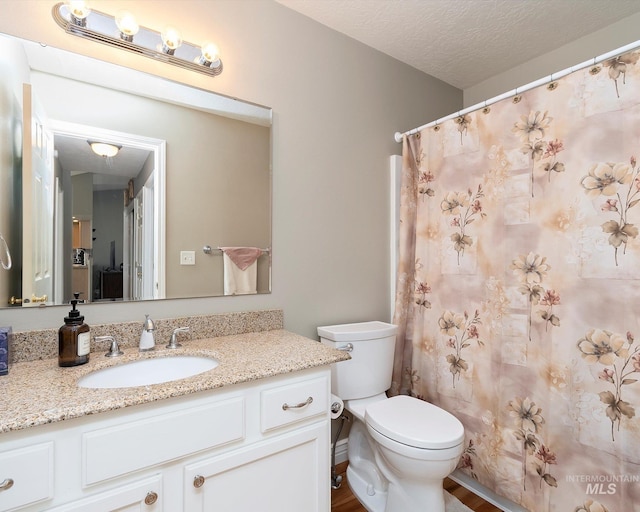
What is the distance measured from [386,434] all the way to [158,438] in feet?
2.92

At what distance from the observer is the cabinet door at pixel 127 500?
32.4 inches

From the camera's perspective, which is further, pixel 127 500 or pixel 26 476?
pixel 127 500

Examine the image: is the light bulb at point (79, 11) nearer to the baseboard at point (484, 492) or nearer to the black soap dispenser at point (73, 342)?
the black soap dispenser at point (73, 342)

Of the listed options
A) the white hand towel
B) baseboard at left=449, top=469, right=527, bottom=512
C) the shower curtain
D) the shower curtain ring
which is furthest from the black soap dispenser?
the shower curtain ring

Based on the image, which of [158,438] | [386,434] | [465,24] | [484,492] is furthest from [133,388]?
[465,24]

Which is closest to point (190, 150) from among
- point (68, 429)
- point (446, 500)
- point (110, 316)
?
point (110, 316)

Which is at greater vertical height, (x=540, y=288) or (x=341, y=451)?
(x=540, y=288)

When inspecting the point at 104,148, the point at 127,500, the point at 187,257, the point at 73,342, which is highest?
the point at 104,148

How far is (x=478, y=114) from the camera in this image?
1.73 m

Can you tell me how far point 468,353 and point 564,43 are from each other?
192cm

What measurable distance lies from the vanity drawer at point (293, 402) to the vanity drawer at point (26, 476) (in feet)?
1.76

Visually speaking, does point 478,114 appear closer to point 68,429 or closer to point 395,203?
point 395,203

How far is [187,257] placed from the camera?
1.48 metres

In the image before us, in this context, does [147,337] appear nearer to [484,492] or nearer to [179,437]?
[179,437]
